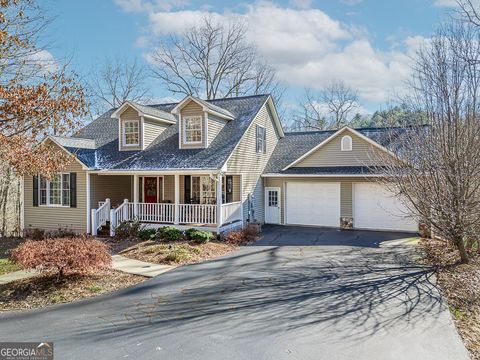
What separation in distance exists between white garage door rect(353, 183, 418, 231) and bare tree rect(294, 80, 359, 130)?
2571cm

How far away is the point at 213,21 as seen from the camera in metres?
35.7

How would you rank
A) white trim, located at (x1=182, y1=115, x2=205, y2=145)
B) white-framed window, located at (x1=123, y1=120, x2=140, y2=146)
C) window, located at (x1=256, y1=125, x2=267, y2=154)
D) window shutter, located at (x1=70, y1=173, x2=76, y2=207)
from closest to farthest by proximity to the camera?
1. window shutter, located at (x1=70, y1=173, x2=76, y2=207)
2. white trim, located at (x1=182, y1=115, x2=205, y2=145)
3. white-framed window, located at (x1=123, y1=120, x2=140, y2=146)
4. window, located at (x1=256, y1=125, x2=267, y2=154)

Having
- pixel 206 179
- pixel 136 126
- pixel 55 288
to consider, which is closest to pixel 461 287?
pixel 55 288

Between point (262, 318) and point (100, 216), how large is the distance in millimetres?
12203

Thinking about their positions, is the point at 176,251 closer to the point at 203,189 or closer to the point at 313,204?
the point at 203,189

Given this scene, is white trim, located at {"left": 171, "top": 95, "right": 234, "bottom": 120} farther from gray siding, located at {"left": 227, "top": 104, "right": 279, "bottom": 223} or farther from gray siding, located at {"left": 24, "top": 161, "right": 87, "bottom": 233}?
gray siding, located at {"left": 24, "top": 161, "right": 87, "bottom": 233}

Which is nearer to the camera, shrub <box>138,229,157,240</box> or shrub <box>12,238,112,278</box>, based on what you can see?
shrub <box>12,238,112,278</box>

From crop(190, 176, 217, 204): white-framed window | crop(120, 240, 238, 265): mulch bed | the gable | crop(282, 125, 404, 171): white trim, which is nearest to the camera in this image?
crop(120, 240, 238, 265): mulch bed

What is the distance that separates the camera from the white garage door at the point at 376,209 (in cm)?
1692

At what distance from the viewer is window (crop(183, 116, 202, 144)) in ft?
57.4

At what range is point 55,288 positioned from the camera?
8.73 m

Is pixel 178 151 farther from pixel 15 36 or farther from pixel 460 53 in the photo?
pixel 460 53

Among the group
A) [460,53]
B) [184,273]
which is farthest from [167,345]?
[460,53]

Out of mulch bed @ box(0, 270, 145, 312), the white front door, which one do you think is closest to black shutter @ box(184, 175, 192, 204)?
the white front door
